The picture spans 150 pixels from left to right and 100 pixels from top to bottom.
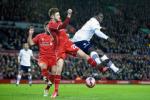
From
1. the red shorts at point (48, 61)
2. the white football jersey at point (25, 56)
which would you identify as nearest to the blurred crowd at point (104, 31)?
the white football jersey at point (25, 56)

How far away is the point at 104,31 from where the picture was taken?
3606 cm

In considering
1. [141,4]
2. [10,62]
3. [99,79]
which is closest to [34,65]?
[10,62]

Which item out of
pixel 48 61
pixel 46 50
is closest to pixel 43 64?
pixel 48 61

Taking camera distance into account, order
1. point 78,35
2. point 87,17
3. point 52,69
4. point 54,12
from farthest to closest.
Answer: point 87,17 → point 78,35 → point 52,69 → point 54,12

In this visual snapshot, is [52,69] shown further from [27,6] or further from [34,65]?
[27,6]

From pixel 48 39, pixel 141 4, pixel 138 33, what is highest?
pixel 141 4

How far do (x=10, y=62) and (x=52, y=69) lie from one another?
14.5 metres

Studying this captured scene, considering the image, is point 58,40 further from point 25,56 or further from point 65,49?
point 25,56

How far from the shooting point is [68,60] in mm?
31297

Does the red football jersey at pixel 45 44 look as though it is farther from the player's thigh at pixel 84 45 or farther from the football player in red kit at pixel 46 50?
the player's thigh at pixel 84 45

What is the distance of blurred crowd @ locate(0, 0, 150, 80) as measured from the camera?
3102 cm

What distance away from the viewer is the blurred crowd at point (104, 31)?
3102cm

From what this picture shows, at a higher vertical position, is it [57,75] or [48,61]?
[48,61]

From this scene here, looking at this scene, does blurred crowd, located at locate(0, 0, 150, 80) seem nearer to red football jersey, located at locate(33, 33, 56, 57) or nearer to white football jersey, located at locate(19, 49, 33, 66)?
white football jersey, located at locate(19, 49, 33, 66)
